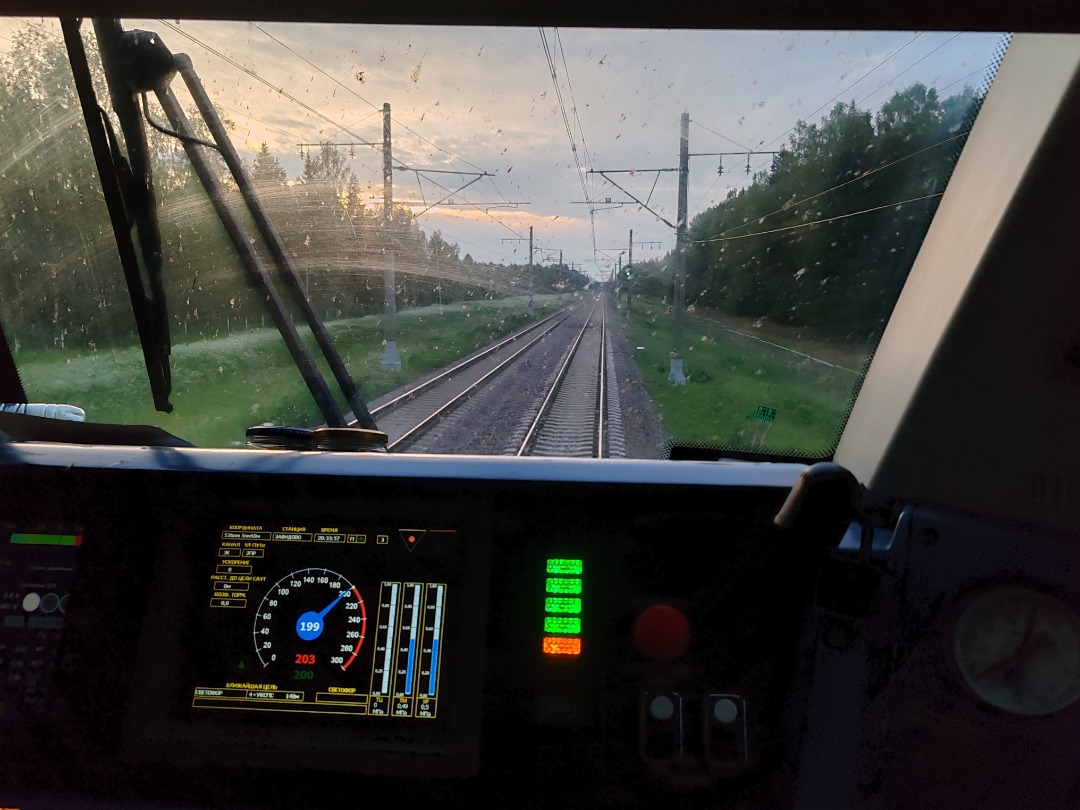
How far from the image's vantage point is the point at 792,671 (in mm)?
2264

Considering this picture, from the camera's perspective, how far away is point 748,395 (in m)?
2.78

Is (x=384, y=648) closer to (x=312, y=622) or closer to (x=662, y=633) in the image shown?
(x=312, y=622)

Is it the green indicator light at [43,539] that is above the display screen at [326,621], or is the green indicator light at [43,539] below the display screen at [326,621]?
above

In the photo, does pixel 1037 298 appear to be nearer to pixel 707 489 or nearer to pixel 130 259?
pixel 707 489

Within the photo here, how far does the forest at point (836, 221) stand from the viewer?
2.28 m

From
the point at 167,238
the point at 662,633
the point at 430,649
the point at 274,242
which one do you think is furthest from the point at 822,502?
the point at 167,238

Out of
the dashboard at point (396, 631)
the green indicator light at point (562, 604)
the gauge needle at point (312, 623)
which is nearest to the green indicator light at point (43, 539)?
the dashboard at point (396, 631)

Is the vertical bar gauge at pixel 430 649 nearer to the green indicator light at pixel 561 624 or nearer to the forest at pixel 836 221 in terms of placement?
the green indicator light at pixel 561 624

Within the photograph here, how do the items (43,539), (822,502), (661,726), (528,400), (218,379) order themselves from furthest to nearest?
(528,400)
(218,379)
(43,539)
(661,726)
(822,502)

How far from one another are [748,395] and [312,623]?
156cm

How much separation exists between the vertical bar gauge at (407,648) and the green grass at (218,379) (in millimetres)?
812

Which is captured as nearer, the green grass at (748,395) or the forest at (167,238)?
the forest at (167,238)

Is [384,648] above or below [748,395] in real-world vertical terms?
below

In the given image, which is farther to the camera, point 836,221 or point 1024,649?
point 836,221
